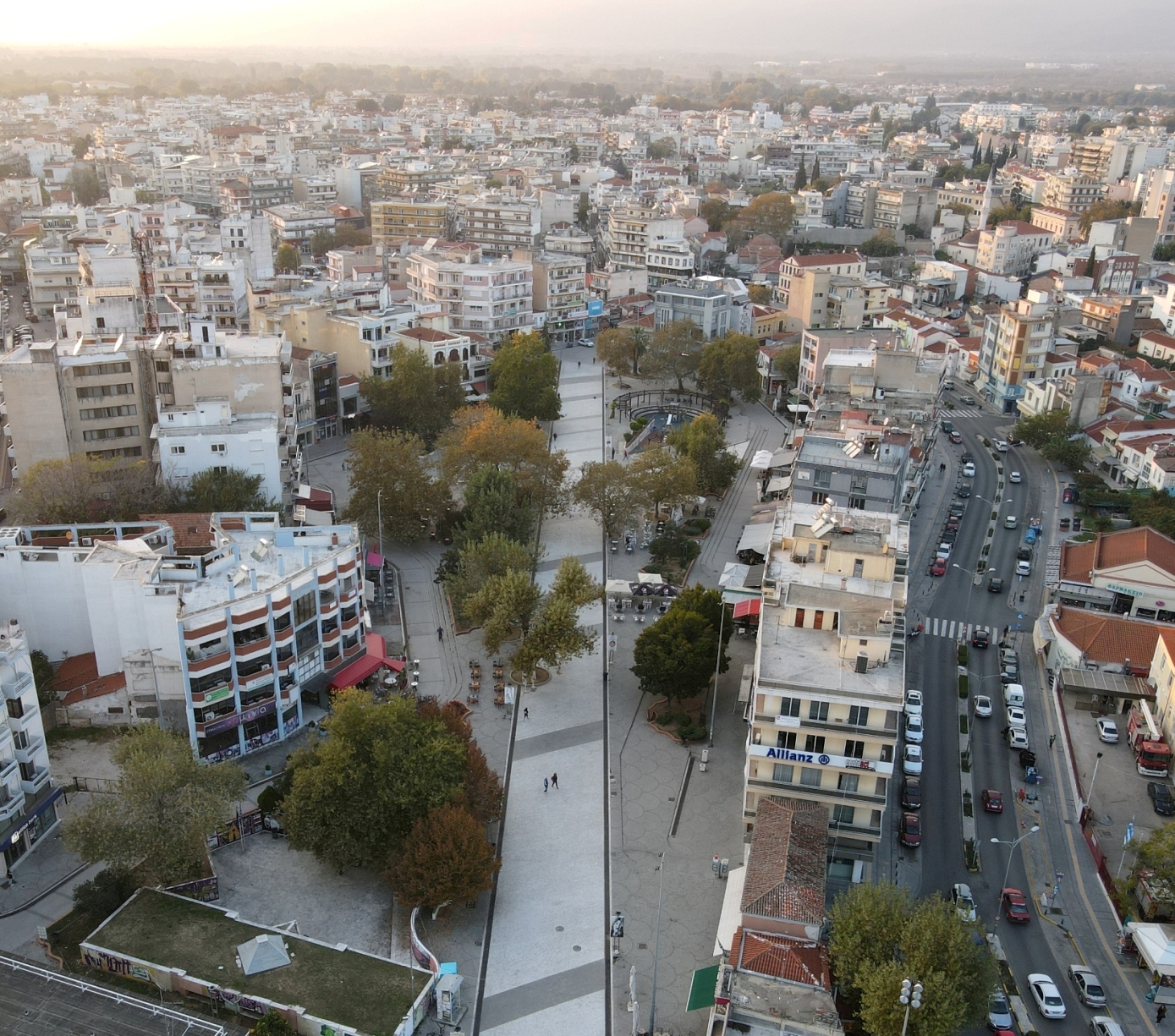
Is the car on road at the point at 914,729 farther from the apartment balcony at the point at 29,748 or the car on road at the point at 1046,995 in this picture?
the apartment balcony at the point at 29,748

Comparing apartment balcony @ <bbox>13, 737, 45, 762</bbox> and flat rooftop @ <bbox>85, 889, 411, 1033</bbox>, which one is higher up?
apartment balcony @ <bbox>13, 737, 45, 762</bbox>

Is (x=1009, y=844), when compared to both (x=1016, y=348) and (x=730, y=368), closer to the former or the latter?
(x=730, y=368)

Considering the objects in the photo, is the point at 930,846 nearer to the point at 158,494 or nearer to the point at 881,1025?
the point at 881,1025

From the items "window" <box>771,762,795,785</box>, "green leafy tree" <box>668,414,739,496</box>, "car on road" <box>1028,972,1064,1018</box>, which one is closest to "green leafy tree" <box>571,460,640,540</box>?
"green leafy tree" <box>668,414,739,496</box>

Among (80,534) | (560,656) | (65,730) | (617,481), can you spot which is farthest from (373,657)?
(617,481)

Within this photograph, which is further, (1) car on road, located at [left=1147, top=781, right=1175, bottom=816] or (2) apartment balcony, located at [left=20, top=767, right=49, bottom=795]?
(1) car on road, located at [left=1147, top=781, right=1175, bottom=816]

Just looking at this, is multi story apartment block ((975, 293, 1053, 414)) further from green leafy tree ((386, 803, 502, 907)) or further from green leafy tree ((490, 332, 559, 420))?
green leafy tree ((386, 803, 502, 907))
